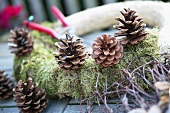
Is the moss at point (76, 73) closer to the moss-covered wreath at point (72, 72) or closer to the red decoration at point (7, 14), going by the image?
the moss-covered wreath at point (72, 72)

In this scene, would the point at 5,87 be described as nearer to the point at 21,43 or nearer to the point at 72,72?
the point at 21,43

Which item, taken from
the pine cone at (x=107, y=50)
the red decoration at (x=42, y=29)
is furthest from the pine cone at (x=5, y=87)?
A: the pine cone at (x=107, y=50)

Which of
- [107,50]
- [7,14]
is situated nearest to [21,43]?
[107,50]

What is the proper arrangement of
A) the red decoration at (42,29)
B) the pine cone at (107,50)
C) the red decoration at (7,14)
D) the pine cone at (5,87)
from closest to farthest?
the pine cone at (107,50) < the pine cone at (5,87) < the red decoration at (42,29) < the red decoration at (7,14)

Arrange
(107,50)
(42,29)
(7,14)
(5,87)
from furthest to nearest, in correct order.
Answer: (7,14), (42,29), (5,87), (107,50)

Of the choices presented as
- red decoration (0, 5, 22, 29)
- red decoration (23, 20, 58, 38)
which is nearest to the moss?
red decoration (23, 20, 58, 38)

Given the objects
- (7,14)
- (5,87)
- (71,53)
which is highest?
(7,14)
